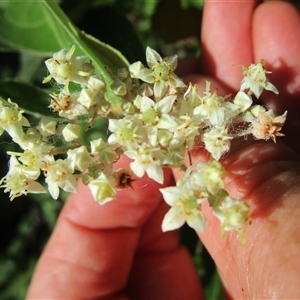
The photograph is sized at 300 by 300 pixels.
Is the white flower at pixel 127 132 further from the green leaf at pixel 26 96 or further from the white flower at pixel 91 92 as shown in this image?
the green leaf at pixel 26 96

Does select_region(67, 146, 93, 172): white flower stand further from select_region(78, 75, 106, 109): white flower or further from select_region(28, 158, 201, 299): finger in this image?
select_region(28, 158, 201, 299): finger

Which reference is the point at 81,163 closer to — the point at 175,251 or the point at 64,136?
the point at 64,136

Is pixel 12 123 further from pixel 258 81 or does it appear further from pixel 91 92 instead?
pixel 258 81

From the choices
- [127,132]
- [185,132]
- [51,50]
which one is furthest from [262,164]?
[51,50]

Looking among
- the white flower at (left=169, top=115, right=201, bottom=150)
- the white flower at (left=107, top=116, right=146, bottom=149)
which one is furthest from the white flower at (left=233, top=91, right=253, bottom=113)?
the white flower at (left=107, top=116, right=146, bottom=149)

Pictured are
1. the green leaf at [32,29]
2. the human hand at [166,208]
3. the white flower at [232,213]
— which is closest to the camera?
the white flower at [232,213]

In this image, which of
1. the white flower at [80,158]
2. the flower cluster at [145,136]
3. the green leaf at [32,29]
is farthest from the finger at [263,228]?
the green leaf at [32,29]
